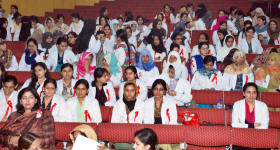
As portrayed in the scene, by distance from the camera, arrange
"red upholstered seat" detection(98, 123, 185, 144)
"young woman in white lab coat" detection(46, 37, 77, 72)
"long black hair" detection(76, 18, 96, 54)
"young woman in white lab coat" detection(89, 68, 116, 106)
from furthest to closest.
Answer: "long black hair" detection(76, 18, 96, 54)
"young woman in white lab coat" detection(46, 37, 77, 72)
"young woman in white lab coat" detection(89, 68, 116, 106)
"red upholstered seat" detection(98, 123, 185, 144)

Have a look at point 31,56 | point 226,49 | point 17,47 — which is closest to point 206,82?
point 226,49

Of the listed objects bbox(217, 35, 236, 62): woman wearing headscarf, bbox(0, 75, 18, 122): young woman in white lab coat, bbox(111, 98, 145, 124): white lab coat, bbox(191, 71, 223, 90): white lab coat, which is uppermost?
bbox(217, 35, 236, 62): woman wearing headscarf

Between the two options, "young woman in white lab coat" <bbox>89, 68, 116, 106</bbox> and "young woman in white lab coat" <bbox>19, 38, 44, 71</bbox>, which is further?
"young woman in white lab coat" <bbox>19, 38, 44, 71</bbox>

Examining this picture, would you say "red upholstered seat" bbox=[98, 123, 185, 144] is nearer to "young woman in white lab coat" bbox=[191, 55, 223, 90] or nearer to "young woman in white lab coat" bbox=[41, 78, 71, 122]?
"young woman in white lab coat" bbox=[41, 78, 71, 122]

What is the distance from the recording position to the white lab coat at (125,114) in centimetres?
429

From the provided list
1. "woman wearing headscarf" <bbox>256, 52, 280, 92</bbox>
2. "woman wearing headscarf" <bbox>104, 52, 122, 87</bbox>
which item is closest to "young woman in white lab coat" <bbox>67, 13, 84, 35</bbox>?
"woman wearing headscarf" <bbox>104, 52, 122, 87</bbox>

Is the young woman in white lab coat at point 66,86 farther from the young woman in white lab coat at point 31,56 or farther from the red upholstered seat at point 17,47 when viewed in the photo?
the red upholstered seat at point 17,47

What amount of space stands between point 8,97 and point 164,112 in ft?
6.42

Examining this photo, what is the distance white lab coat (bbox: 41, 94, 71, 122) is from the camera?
430 centimetres

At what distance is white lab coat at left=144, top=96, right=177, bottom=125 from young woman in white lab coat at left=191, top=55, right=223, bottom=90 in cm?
132

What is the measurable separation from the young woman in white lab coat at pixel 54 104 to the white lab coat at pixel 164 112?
92 centimetres

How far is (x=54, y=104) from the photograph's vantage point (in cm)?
434

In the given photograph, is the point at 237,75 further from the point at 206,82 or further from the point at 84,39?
the point at 84,39

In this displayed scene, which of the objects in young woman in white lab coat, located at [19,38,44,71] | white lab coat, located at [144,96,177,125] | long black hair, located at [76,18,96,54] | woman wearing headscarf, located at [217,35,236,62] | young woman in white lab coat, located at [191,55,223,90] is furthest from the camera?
woman wearing headscarf, located at [217,35,236,62]
